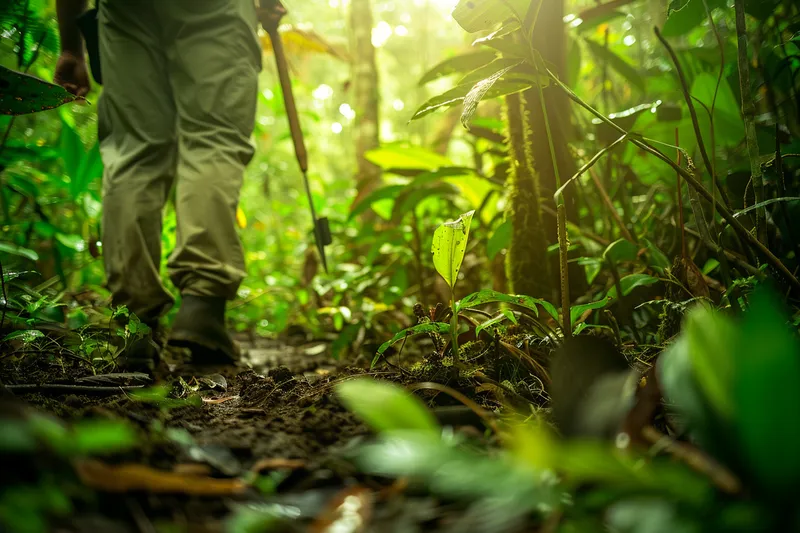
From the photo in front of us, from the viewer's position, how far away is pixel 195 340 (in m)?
1.74

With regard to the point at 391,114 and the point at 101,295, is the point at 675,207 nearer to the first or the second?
the point at 101,295

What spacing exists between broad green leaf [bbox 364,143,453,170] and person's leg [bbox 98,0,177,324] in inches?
35.7

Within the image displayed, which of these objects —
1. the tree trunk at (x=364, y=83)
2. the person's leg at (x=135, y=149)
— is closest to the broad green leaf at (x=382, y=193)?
the person's leg at (x=135, y=149)

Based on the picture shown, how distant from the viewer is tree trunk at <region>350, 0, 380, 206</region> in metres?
4.70

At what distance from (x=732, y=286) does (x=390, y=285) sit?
1.58m

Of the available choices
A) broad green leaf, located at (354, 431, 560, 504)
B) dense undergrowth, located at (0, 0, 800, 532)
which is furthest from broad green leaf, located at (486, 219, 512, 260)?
broad green leaf, located at (354, 431, 560, 504)

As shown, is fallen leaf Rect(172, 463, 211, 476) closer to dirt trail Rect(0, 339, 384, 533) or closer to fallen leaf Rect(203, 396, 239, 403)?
dirt trail Rect(0, 339, 384, 533)

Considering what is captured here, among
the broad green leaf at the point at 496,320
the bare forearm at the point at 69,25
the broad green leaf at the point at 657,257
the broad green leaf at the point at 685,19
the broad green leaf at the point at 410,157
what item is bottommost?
the broad green leaf at the point at 496,320

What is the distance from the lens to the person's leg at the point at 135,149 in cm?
179

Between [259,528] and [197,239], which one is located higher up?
[197,239]

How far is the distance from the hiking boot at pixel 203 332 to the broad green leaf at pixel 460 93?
1051mm

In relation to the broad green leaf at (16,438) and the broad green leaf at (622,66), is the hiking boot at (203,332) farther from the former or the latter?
the broad green leaf at (622,66)

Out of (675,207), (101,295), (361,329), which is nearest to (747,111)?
(675,207)

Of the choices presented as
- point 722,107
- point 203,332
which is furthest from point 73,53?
point 722,107
